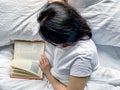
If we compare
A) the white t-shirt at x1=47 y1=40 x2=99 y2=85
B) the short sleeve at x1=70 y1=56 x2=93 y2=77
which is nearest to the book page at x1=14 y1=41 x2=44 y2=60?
the white t-shirt at x1=47 y1=40 x2=99 y2=85

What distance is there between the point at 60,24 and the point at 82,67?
0.65ft

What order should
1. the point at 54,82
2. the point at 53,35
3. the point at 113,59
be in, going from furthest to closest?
the point at 113,59 < the point at 54,82 < the point at 53,35

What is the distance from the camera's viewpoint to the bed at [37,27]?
1.17 metres

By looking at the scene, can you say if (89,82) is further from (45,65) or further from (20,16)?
(20,16)

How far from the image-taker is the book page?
1.22 m

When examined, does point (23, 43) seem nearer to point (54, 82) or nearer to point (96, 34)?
point (54, 82)

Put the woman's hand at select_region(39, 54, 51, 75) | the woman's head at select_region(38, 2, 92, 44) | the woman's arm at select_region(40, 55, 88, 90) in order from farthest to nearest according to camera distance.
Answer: the woman's hand at select_region(39, 54, 51, 75) < the woman's arm at select_region(40, 55, 88, 90) < the woman's head at select_region(38, 2, 92, 44)

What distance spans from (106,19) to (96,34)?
9cm

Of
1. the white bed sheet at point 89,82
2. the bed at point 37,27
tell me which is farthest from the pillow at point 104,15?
the white bed sheet at point 89,82

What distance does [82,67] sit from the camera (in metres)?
0.96

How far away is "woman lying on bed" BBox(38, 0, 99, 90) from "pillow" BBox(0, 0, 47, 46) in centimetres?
17

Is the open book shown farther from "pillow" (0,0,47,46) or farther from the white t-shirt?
the white t-shirt

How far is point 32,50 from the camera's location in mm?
1223

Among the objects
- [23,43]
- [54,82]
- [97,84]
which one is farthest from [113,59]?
[23,43]
